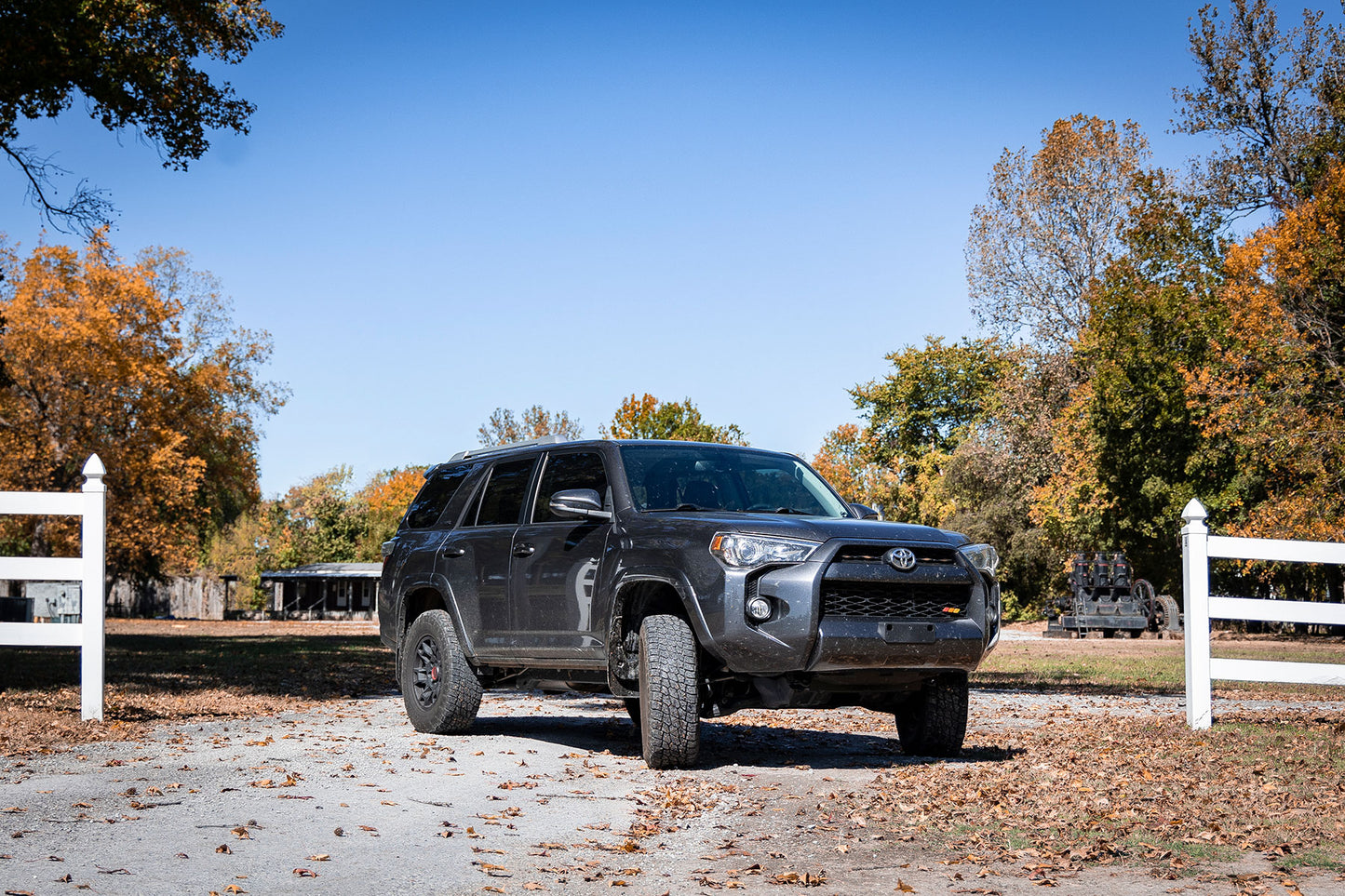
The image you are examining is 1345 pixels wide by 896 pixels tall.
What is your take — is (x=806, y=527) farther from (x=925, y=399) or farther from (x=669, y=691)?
(x=925, y=399)

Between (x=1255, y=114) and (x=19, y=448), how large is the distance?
120 feet

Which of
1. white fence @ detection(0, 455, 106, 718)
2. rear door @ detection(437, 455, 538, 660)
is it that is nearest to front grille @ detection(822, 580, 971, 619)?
rear door @ detection(437, 455, 538, 660)

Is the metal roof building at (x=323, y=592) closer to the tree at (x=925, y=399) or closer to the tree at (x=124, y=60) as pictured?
the tree at (x=925, y=399)

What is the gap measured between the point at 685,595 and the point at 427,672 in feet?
11.0

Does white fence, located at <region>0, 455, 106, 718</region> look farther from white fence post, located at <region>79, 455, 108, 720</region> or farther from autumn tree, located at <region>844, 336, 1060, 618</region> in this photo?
autumn tree, located at <region>844, 336, 1060, 618</region>

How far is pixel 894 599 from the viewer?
771cm

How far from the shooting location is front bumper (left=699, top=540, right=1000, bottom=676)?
24.1 feet

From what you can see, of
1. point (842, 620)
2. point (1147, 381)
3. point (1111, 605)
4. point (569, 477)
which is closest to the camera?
point (842, 620)

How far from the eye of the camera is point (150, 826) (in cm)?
606

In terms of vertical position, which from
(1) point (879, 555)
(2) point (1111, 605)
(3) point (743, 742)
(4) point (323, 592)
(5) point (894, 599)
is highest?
(1) point (879, 555)

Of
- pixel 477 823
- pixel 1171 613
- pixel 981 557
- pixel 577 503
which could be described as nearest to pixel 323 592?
pixel 1171 613

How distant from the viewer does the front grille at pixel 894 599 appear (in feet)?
24.7

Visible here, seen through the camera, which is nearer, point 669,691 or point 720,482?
point 669,691

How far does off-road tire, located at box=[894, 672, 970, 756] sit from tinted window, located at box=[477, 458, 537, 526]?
10.6 ft
